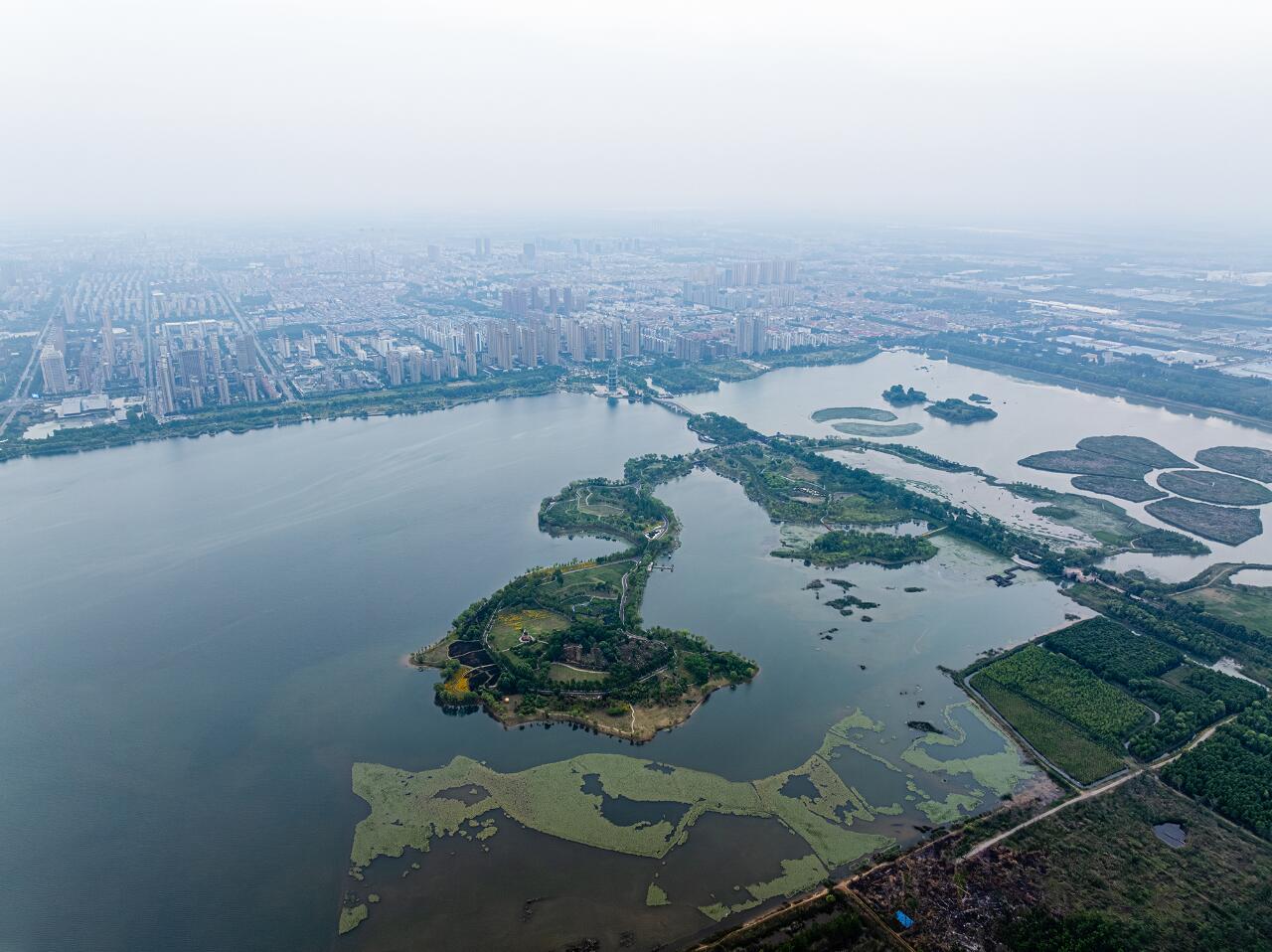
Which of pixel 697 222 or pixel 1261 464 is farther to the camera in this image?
pixel 697 222

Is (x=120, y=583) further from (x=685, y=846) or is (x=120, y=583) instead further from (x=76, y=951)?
(x=685, y=846)

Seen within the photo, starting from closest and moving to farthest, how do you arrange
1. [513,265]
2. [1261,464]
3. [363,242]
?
[1261,464]
[513,265]
[363,242]

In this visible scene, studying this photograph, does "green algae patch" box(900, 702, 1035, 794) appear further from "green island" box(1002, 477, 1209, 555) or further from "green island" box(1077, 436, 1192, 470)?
"green island" box(1077, 436, 1192, 470)

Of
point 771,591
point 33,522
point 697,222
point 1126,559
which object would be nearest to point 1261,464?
point 1126,559

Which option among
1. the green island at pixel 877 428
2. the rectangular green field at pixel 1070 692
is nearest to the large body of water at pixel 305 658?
the rectangular green field at pixel 1070 692

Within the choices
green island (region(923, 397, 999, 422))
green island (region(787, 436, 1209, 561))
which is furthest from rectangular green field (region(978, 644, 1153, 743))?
green island (region(923, 397, 999, 422))

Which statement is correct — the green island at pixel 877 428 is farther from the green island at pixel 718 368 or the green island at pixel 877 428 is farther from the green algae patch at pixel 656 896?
the green algae patch at pixel 656 896

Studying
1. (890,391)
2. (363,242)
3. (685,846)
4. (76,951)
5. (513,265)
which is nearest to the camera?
(76,951)
